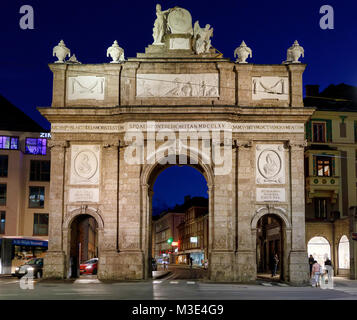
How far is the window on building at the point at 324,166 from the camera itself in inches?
1799

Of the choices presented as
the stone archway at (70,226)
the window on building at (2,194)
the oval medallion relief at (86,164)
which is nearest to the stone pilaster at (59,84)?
the oval medallion relief at (86,164)

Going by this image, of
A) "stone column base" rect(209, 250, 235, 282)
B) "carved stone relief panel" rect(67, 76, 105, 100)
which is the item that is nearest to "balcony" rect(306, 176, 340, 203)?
"stone column base" rect(209, 250, 235, 282)

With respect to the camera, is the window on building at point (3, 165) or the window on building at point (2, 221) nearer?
the window on building at point (2, 221)

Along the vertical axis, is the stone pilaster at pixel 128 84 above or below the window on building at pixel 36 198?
above

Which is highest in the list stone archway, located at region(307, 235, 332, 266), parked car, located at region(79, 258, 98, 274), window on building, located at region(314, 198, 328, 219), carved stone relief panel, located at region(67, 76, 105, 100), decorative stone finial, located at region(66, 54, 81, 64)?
decorative stone finial, located at region(66, 54, 81, 64)

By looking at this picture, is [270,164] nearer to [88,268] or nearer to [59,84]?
[59,84]

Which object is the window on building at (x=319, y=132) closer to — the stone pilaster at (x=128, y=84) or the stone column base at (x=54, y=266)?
the stone pilaster at (x=128, y=84)

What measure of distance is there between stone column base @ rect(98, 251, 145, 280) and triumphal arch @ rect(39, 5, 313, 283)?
0.06 m

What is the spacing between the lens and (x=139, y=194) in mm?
34375

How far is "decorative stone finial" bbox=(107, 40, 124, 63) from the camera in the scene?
36.1m

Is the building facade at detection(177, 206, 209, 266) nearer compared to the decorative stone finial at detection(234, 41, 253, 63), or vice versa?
the decorative stone finial at detection(234, 41, 253, 63)

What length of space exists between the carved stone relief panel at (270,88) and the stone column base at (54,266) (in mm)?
14631

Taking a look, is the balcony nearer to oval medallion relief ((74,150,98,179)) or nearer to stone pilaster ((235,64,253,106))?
stone pilaster ((235,64,253,106))

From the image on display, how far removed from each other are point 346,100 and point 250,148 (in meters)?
18.1
